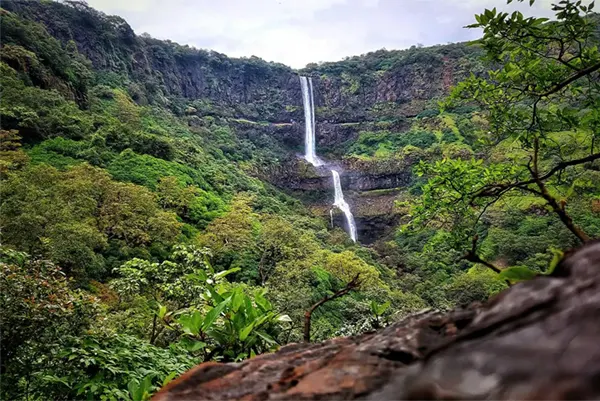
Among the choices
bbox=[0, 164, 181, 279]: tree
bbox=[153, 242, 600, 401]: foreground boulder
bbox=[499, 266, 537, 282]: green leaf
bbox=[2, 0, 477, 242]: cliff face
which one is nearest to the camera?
bbox=[153, 242, 600, 401]: foreground boulder

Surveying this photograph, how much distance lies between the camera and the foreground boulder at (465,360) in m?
0.62

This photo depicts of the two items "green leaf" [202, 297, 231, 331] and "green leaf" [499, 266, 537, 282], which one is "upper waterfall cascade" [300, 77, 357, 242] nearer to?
"green leaf" [202, 297, 231, 331]

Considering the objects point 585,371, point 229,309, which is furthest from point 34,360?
point 585,371

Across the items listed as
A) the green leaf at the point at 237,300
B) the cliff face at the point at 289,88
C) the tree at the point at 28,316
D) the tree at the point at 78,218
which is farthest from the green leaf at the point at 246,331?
the cliff face at the point at 289,88

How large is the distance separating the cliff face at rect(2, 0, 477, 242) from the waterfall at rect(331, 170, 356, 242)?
1022 millimetres

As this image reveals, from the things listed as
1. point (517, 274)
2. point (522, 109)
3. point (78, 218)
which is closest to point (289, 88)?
point (78, 218)

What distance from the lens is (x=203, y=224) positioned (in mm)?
19516

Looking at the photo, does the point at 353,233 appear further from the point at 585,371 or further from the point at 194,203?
the point at 585,371

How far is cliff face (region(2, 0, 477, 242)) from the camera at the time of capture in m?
45.8

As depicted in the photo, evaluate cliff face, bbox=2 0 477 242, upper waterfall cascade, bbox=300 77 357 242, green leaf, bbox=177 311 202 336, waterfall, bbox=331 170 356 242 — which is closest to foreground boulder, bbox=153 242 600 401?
green leaf, bbox=177 311 202 336

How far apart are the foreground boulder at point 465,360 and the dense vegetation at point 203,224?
281mm

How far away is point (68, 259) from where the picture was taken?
10.1 metres

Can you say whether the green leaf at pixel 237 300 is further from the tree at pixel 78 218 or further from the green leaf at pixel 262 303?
the tree at pixel 78 218

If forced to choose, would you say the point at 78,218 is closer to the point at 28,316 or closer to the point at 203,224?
the point at 203,224
